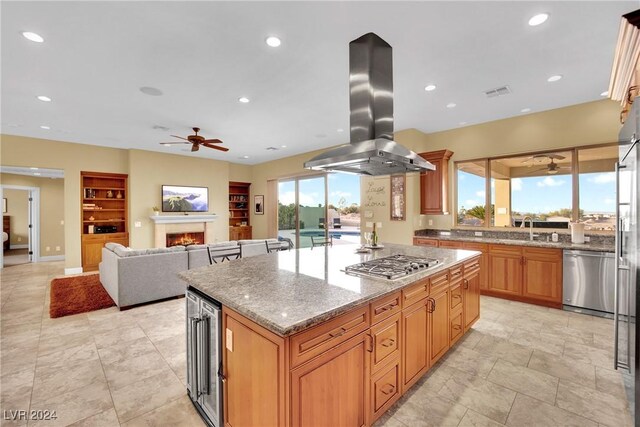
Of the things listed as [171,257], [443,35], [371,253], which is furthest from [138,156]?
[443,35]

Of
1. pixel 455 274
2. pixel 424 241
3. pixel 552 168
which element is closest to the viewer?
pixel 455 274

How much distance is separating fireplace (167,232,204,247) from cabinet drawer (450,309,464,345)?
7.04 metres

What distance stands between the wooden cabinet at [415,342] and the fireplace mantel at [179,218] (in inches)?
279

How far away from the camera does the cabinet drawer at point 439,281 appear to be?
238cm

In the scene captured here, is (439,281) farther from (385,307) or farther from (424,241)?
(424,241)

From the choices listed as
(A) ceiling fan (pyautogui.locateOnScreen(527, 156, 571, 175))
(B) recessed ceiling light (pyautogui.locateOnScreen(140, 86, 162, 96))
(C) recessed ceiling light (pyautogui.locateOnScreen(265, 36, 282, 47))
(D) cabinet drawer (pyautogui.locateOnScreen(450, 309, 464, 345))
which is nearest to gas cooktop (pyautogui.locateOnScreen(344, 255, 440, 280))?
(D) cabinet drawer (pyautogui.locateOnScreen(450, 309, 464, 345))

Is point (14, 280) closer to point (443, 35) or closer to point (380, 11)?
point (380, 11)

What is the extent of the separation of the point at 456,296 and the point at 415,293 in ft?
3.14

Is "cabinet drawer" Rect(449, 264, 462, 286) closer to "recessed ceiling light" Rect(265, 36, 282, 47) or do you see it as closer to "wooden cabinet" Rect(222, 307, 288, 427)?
"wooden cabinet" Rect(222, 307, 288, 427)

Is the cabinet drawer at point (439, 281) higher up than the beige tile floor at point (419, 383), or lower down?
higher up

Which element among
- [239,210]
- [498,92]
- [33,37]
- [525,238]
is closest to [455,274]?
[498,92]

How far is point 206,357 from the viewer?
186 centimetres

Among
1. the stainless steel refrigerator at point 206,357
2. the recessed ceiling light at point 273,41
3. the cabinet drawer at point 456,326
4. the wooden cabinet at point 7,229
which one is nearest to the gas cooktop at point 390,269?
the cabinet drawer at point 456,326

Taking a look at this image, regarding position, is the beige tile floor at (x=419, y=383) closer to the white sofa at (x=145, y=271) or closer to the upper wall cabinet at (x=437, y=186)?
the white sofa at (x=145, y=271)
